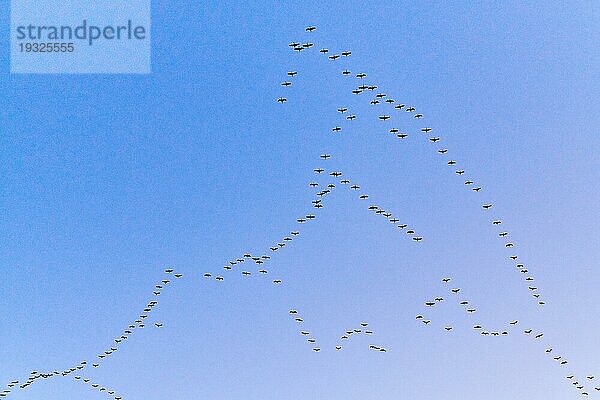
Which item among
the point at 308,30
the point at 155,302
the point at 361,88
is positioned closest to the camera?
the point at 308,30

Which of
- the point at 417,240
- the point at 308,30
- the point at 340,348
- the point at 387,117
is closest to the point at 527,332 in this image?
A: the point at 417,240

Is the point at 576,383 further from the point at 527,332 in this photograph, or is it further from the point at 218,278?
the point at 218,278

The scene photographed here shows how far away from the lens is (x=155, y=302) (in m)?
17.1

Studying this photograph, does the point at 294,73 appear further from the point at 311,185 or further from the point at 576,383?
the point at 576,383

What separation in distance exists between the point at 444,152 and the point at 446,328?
4.44 meters

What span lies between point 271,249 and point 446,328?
15.8 ft

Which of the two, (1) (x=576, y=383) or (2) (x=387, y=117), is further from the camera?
(2) (x=387, y=117)

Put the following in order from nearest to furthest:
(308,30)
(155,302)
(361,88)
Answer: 1. (308,30)
2. (361,88)
3. (155,302)

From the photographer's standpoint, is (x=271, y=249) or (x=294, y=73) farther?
Result: (x=271, y=249)

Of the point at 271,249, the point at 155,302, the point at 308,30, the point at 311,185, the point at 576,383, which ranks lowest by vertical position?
the point at 576,383

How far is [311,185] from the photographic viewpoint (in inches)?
647

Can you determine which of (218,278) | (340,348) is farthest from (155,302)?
(340,348)

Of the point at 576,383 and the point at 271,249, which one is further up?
the point at 271,249

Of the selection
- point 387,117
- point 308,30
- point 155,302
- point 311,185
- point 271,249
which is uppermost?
point 308,30
